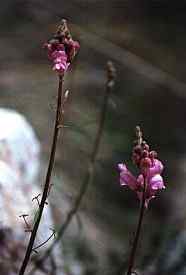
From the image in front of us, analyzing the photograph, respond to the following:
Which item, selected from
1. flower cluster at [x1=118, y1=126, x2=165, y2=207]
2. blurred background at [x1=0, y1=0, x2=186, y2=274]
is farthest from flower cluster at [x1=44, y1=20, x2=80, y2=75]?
blurred background at [x1=0, y1=0, x2=186, y2=274]

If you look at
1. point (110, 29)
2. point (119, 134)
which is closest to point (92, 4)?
point (110, 29)

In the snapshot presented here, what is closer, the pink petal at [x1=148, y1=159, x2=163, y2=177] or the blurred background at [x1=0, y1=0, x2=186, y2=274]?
the pink petal at [x1=148, y1=159, x2=163, y2=177]

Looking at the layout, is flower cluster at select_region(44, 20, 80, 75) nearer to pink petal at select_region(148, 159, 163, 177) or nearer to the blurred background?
pink petal at select_region(148, 159, 163, 177)

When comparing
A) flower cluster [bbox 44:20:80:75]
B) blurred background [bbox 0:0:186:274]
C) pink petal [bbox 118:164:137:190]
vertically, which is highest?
blurred background [bbox 0:0:186:274]

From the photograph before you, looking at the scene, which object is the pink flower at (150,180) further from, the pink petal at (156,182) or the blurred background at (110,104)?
the blurred background at (110,104)

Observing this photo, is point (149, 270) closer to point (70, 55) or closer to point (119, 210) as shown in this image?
point (119, 210)

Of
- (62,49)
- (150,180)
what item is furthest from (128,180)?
(62,49)
